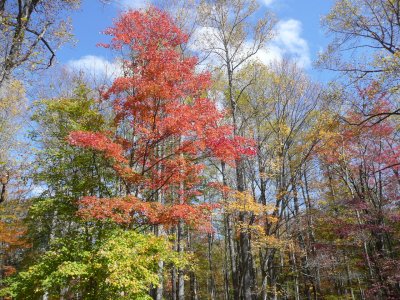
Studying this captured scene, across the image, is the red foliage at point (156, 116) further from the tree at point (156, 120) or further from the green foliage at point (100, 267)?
the green foliage at point (100, 267)

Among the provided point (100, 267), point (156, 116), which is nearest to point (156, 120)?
point (156, 116)

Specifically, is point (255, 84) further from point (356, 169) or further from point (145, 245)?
point (145, 245)

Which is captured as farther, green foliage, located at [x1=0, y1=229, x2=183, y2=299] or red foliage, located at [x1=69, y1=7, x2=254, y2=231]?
red foliage, located at [x1=69, y1=7, x2=254, y2=231]

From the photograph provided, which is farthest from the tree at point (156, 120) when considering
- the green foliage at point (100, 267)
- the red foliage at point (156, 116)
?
the green foliage at point (100, 267)

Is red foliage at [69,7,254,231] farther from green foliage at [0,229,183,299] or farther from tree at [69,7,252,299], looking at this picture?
green foliage at [0,229,183,299]

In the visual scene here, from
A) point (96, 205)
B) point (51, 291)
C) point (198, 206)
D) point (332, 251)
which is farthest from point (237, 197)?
point (332, 251)

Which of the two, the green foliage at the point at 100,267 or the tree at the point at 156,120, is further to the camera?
the tree at the point at 156,120

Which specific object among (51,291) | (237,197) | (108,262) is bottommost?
(51,291)

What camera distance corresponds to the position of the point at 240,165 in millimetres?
15648

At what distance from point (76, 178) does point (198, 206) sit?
13.5ft

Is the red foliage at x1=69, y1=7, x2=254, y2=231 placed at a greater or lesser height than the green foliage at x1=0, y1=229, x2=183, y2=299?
greater

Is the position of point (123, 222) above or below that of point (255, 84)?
below

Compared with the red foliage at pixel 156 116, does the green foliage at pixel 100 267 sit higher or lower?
lower

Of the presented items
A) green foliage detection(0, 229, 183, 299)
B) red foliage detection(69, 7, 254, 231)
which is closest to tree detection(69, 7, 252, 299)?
red foliage detection(69, 7, 254, 231)
